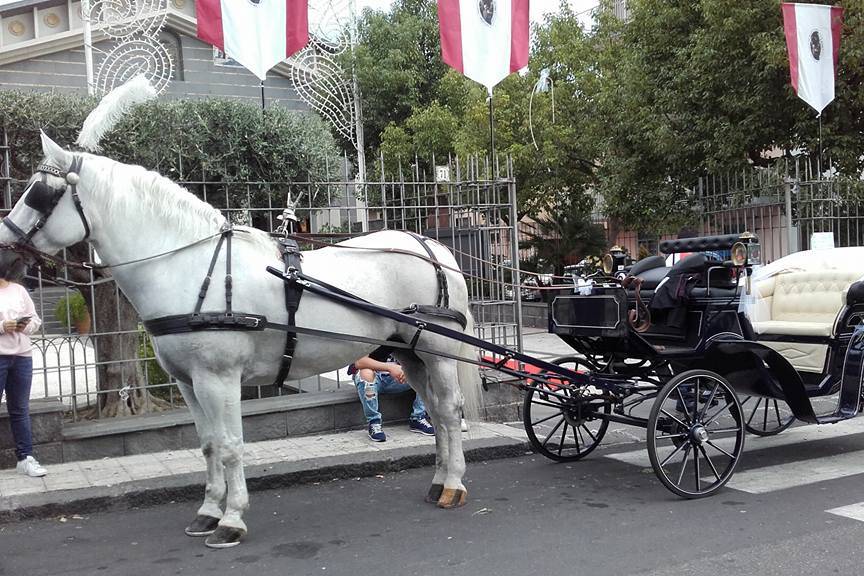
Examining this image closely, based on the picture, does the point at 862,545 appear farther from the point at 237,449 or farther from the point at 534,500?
the point at 237,449

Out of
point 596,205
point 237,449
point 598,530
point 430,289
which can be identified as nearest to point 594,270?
point 430,289

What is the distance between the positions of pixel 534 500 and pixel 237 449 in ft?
7.01

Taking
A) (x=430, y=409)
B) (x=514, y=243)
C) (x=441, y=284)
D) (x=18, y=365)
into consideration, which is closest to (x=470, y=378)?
(x=430, y=409)

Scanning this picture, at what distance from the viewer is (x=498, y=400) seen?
7938 millimetres

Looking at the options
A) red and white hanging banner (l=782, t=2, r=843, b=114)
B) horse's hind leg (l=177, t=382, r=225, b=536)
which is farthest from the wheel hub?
red and white hanging banner (l=782, t=2, r=843, b=114)

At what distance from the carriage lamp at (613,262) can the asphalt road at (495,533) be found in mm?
1598

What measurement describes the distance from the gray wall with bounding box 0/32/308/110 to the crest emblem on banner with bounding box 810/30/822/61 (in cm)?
1319

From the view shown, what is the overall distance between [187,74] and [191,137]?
50.7ft

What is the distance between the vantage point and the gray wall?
776 inches

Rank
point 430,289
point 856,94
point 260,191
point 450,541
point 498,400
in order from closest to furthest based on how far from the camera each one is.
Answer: point 450,541
point 430,289
point 260,191
point 498,400
point 856,94

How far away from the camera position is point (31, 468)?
5.84 meters

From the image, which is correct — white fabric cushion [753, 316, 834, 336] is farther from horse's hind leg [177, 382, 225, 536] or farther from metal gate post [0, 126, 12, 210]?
metal gate post [0, 126, 12, 210]

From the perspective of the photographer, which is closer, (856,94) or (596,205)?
(856,94)

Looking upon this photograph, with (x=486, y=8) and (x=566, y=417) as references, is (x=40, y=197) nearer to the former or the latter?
(x=566, y=417)
